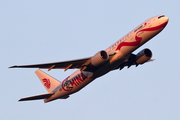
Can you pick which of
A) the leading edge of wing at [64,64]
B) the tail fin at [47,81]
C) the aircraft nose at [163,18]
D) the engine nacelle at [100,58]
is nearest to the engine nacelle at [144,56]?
the aircraft nose at [163,18]

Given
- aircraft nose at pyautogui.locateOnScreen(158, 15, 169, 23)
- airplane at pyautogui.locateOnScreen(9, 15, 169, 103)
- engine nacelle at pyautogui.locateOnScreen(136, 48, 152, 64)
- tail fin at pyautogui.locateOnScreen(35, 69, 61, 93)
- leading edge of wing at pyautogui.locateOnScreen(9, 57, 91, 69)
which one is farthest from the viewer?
tail fin at pyautogui.locateOnScreen(35, 69, 61, 93)

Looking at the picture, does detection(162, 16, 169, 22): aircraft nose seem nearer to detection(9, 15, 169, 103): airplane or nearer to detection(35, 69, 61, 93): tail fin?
detection(9, 15, 169, 103): airplane

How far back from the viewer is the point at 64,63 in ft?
117

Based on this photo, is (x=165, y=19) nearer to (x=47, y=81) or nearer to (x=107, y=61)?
(x=107, y=61)

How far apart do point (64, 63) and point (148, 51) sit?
11.6 meters

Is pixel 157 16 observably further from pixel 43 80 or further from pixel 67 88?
pixel 43 80

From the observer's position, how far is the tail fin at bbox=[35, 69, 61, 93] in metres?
44.3

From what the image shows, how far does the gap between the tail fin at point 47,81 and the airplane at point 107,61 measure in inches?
81.7

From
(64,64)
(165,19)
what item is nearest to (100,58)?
(64,64)

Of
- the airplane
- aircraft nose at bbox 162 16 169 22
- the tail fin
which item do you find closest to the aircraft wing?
the airplane

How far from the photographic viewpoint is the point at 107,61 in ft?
115

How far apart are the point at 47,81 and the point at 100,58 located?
14621mm

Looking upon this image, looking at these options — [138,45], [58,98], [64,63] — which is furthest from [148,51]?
[58,98]

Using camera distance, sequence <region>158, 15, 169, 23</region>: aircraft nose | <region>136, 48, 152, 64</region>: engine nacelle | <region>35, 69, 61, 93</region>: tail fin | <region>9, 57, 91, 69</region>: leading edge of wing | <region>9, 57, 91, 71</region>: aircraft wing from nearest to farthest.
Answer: <region>158, 15, 169, 23</region>: aircraft nose, <region>9, 57, 91, 69</region>: leading edge of wing, <region>9, 57, 91, 71</region>: aircraft wing, <region>136, 48, 152, 64</region>: engine nacelle, <region>35, 69, 61, 93</region>: tail fin
